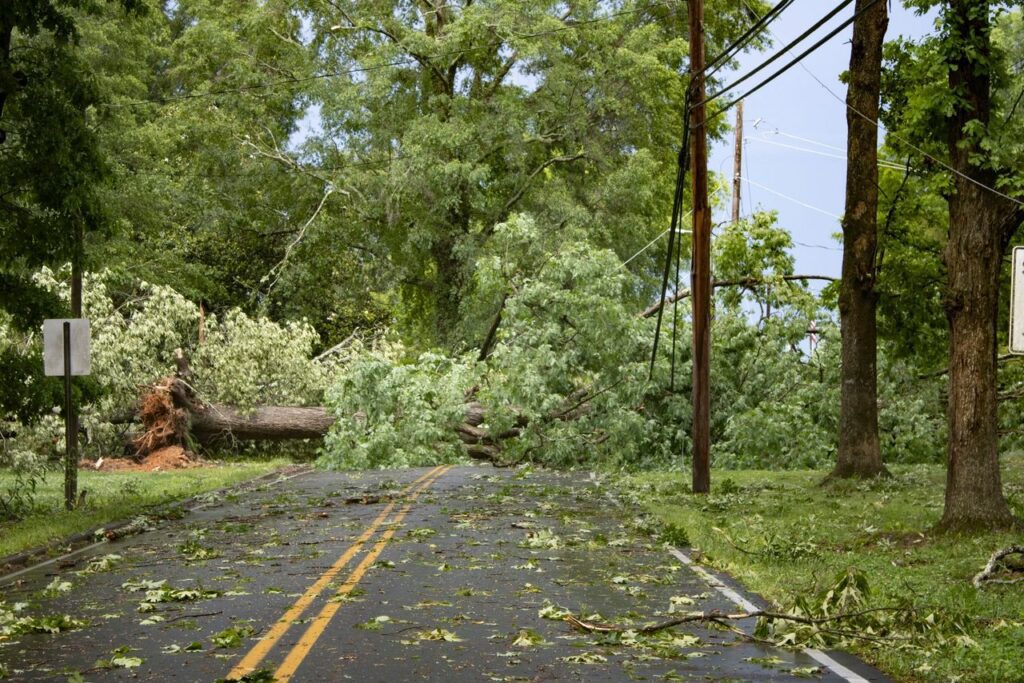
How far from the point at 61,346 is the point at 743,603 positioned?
1076 cm

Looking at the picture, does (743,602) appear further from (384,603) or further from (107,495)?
(107,495)

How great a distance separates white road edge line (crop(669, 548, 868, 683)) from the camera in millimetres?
7689

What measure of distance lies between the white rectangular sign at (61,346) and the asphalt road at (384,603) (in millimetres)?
2633

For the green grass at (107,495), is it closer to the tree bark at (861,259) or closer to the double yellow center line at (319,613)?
the double yellow center line at (319,613)

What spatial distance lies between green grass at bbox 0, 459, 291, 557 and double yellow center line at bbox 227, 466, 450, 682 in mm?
3656

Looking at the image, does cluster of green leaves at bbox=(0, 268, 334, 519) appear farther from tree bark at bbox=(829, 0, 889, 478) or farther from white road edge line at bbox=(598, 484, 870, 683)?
white road edge line at bbox=(598, 484, 870, 683)

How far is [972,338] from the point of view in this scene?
13852 millimetres

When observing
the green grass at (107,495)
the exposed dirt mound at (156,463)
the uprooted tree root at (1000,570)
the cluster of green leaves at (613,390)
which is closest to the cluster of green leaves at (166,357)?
the exposed dirt mound at (156,463)

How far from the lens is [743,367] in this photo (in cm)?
2875

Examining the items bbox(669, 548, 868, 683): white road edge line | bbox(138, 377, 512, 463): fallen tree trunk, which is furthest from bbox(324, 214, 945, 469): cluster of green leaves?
bbox(669, 548, 868, 683): white road edge line

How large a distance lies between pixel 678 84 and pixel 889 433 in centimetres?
1717

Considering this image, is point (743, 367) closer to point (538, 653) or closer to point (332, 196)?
point (332, 196)

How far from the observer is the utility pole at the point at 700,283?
2017 centimetres

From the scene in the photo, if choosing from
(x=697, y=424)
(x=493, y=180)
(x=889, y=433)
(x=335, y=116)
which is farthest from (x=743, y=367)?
(x=335, y=116)
